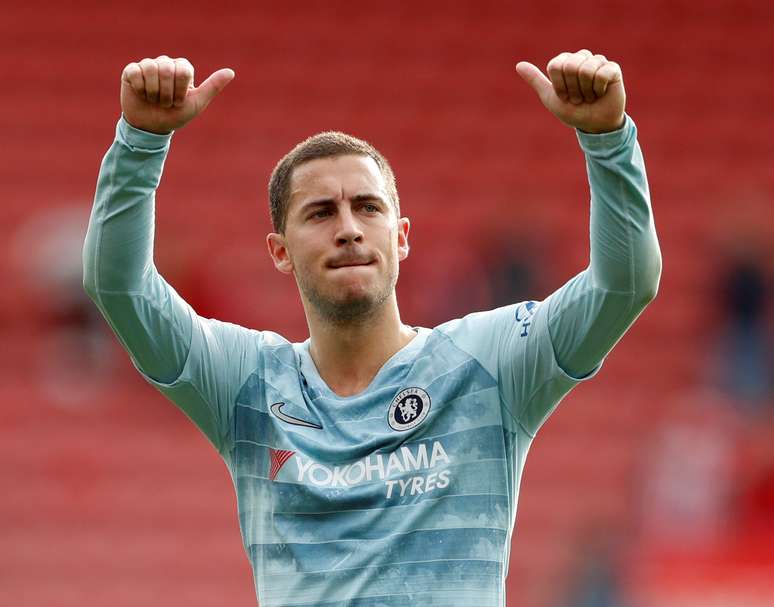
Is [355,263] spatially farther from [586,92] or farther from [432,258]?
[432,258]

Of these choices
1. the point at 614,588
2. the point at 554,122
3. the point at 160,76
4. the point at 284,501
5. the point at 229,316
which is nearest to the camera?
the point at 160,76

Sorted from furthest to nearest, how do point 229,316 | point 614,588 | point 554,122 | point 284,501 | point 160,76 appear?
point 554,122, point 229,316, point 614,588, point 284,501, point 160,76

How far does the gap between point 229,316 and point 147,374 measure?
6.50 m

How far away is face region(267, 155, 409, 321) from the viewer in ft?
9.57

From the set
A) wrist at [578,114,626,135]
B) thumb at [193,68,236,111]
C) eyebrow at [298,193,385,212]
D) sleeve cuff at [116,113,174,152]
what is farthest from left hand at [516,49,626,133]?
sleeve cuff at [116,113,174,152]

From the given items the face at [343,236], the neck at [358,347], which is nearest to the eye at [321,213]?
the face at [343,236]

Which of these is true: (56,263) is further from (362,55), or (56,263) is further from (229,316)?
(362,55)

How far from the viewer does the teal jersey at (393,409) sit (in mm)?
2664

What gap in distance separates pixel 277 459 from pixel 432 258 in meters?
7.16

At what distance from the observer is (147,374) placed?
116 inches

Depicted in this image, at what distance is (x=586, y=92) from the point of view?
2.54 meters

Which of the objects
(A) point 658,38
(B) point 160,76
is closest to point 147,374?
(B) point 160,76

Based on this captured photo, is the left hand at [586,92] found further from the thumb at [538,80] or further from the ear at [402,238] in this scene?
the ear at [402,238]

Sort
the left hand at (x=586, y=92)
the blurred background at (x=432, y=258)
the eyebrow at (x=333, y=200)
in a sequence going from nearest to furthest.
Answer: the left hand at (x=586, y=92)
the eyebrow at (x=333, y=200)
the blurred background at (x=432, y=258)
